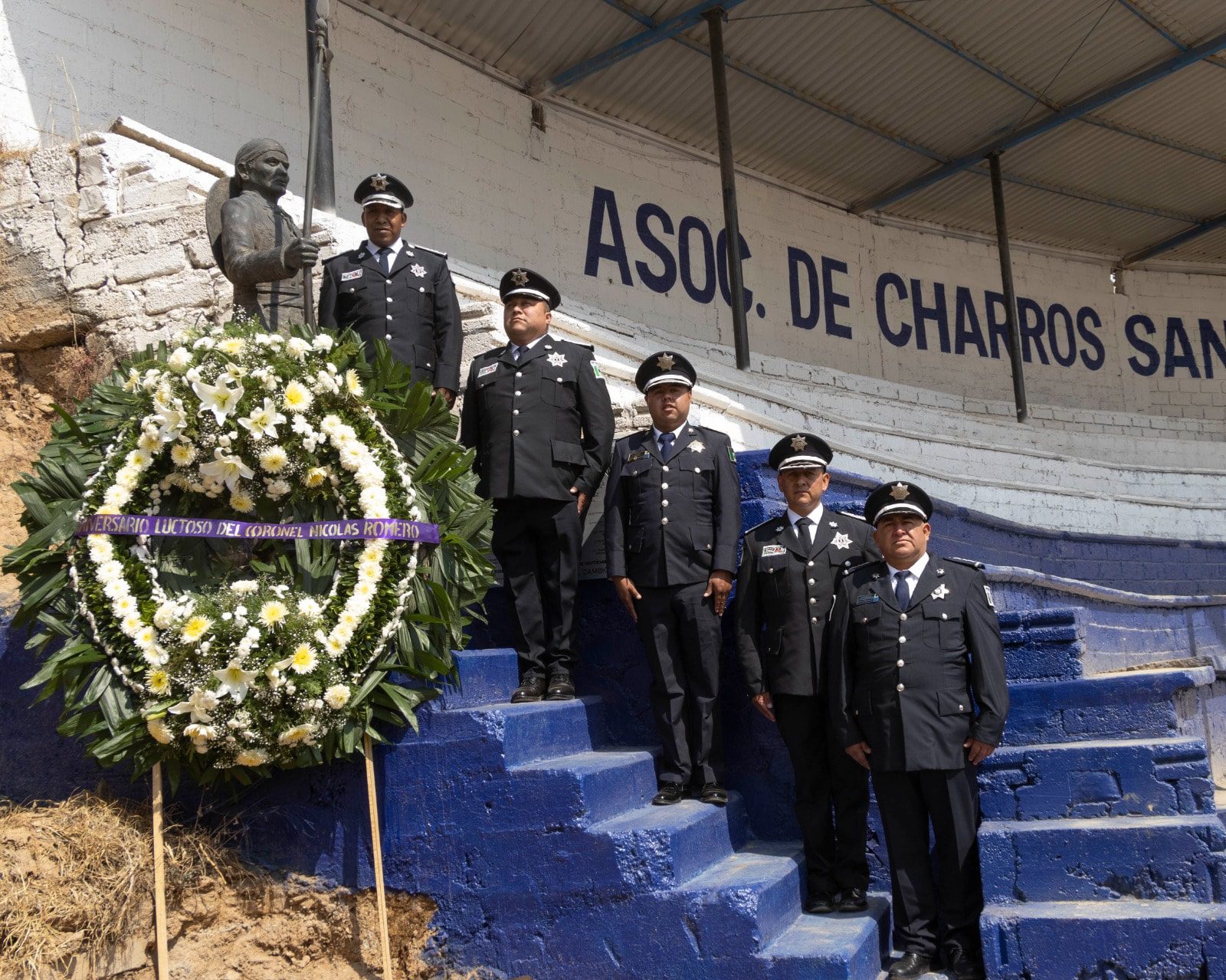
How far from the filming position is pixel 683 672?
14.4ft

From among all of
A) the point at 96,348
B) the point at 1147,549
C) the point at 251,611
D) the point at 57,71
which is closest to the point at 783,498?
the point at 251,611

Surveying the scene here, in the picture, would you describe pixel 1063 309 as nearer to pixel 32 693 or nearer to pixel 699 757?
pixel 699 757

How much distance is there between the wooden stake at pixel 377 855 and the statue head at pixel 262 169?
2.35m

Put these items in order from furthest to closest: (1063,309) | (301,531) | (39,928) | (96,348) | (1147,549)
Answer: (1063,309) < (1147,549) < (96,348) < (301,531) < (39,928)

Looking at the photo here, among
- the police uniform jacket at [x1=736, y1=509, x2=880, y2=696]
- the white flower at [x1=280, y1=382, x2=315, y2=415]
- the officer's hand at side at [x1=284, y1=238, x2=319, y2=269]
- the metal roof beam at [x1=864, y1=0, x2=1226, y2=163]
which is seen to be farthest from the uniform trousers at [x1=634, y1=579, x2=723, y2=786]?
the metal roof beam at [x1=864, y1=0, x2=1226, y2=163]

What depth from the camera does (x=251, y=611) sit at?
3.77 metres

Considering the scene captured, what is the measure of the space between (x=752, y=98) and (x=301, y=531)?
824 centimetres

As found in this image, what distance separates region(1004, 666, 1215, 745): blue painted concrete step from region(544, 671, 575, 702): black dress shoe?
152cm

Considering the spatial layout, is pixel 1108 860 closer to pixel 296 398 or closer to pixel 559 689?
pixel 559 689

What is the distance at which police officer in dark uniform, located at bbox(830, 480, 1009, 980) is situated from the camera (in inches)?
155

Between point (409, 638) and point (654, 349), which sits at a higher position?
point (654, 349)

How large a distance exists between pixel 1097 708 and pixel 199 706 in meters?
2.91

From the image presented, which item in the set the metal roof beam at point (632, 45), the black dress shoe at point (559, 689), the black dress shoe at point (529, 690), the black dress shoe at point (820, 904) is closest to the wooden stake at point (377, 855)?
the black dress shoe at point (529, 690)

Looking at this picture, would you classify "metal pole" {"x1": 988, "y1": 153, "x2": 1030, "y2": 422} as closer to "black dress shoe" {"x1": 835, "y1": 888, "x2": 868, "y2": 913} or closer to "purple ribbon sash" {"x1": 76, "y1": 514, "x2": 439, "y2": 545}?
"black dress shoe" {"x1": 835, "y1": 888, "x2": 868, "y2": 913}
